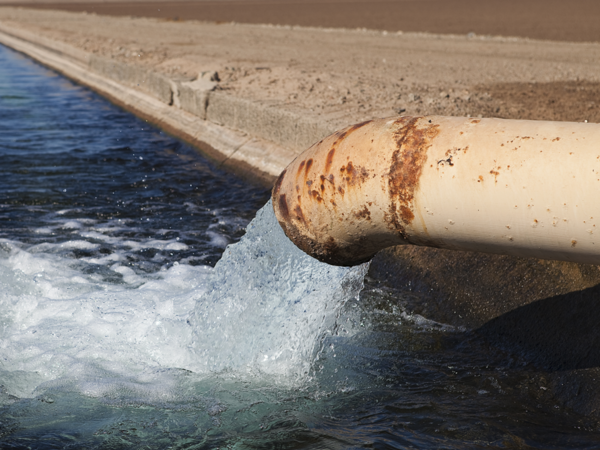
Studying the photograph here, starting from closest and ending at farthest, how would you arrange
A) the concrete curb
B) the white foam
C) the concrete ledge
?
1. the white foam
2. the concrete ledge
3. the concrete curb

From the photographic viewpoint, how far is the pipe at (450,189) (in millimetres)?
2348

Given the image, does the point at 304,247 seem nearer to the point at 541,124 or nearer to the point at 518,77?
the point at 541,124

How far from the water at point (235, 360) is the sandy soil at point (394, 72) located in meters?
2.72

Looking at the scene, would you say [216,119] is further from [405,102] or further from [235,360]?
[235,360]

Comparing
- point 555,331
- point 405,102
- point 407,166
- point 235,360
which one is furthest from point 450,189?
point 405,102

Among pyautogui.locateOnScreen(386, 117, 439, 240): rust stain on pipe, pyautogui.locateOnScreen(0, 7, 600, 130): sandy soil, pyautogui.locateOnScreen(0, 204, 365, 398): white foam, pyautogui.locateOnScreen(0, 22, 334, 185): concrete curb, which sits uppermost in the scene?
pyautogui.locateOnScreen(0, 7, 600, 130): sandy soil

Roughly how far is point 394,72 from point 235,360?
294 inches

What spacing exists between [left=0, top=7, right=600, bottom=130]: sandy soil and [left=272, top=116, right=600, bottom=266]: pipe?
3603 mm

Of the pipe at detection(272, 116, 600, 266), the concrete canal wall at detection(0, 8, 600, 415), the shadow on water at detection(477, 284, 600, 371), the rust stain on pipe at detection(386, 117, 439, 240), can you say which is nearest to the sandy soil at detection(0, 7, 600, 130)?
the concrete canal wall at detection(0, 8, 600, 415)

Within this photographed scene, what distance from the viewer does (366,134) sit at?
9.14ft

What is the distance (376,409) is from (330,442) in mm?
358

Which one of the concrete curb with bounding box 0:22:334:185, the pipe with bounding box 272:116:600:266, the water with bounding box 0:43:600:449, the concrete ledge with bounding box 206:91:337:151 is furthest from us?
the concrete curb with bounding box 0:22:334:185

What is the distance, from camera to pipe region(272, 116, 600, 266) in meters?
2.35

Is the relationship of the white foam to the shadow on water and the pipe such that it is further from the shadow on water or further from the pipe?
the shadow on water
